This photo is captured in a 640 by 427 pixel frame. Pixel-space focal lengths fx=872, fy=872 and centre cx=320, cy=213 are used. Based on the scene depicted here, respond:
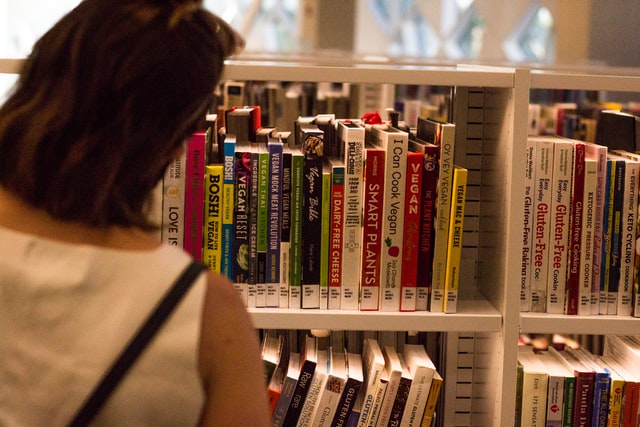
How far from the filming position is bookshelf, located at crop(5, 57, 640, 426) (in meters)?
1.53

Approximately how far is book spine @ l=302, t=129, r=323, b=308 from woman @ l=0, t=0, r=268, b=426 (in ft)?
2.12

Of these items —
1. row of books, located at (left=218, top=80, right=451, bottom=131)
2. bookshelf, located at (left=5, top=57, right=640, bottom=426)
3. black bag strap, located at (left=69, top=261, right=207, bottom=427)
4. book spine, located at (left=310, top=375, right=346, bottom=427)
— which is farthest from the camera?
row of books, located at (left=218, top=80, right=451, bottom=131)

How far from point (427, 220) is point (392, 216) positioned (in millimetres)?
66

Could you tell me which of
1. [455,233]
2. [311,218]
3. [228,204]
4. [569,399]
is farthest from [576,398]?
[228,204]

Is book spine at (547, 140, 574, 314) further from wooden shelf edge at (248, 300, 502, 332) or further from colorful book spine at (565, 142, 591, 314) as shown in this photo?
wooden shelf edge at (248, 300, 502, 332)

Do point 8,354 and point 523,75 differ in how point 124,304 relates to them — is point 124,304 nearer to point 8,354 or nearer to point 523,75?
point 8,354

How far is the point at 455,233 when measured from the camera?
158 centimetres

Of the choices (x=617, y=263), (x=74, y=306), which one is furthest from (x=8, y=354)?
(x=617, y=263)

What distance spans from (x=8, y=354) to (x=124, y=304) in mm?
135

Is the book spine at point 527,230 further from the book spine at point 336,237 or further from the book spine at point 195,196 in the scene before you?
the book spine at point 195,196

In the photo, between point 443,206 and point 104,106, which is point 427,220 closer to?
point 443,206

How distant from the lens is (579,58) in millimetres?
5586

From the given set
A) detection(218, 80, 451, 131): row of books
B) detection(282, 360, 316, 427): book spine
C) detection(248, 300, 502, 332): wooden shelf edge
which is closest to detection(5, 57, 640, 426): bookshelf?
detection(248, 300, 502, 332): wooden shelf edge

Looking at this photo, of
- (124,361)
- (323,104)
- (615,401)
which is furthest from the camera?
(323,104)
